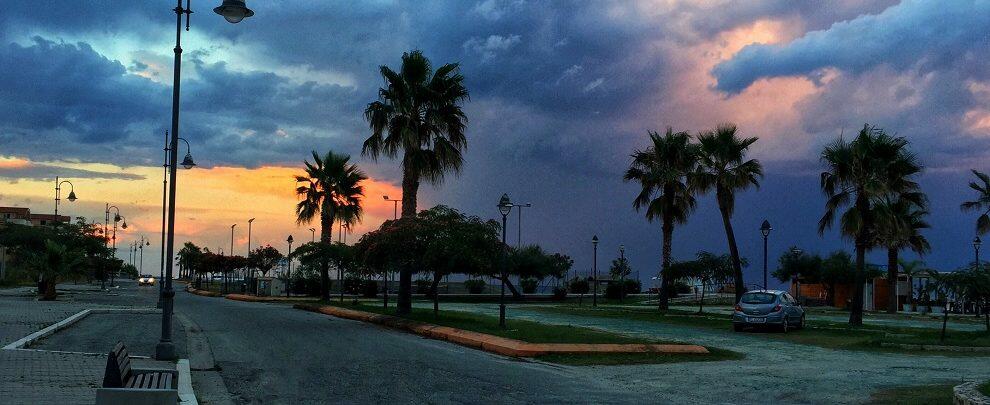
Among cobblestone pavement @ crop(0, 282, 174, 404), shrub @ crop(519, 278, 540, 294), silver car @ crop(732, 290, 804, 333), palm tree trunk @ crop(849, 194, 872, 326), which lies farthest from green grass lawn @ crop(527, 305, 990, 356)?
shrub @ crop(519, 278, 540, 294)

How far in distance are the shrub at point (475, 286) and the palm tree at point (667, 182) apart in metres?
28.5

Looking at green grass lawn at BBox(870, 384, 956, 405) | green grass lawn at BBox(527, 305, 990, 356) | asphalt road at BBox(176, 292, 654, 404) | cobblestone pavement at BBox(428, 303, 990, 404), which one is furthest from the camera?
green grass lawn at BBox(527, 305, 990, 356)

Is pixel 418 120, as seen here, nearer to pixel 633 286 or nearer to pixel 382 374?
pixel 382 374

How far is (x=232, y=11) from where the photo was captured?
1581cm

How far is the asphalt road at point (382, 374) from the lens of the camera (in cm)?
1231

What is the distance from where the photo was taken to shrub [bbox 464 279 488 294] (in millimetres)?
70625

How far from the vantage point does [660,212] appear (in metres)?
43.2

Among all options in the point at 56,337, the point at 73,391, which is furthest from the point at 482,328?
the point at 73,391

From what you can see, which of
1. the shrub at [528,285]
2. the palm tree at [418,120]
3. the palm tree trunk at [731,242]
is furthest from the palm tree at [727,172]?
the shrub at [528,285]

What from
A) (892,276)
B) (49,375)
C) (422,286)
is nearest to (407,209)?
(49,375)

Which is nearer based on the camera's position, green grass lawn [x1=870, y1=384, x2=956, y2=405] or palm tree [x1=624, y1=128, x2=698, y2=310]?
green grass lawn [x1=870, y1=384, x2=956, y2=405]

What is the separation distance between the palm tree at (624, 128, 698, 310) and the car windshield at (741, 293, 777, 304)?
11157 millimetres

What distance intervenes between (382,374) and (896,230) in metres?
26.1

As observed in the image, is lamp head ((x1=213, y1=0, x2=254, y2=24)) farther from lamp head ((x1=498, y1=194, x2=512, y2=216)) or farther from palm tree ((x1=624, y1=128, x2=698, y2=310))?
palm tree ((x1=624, y1=128, x2=698, y2=310))
